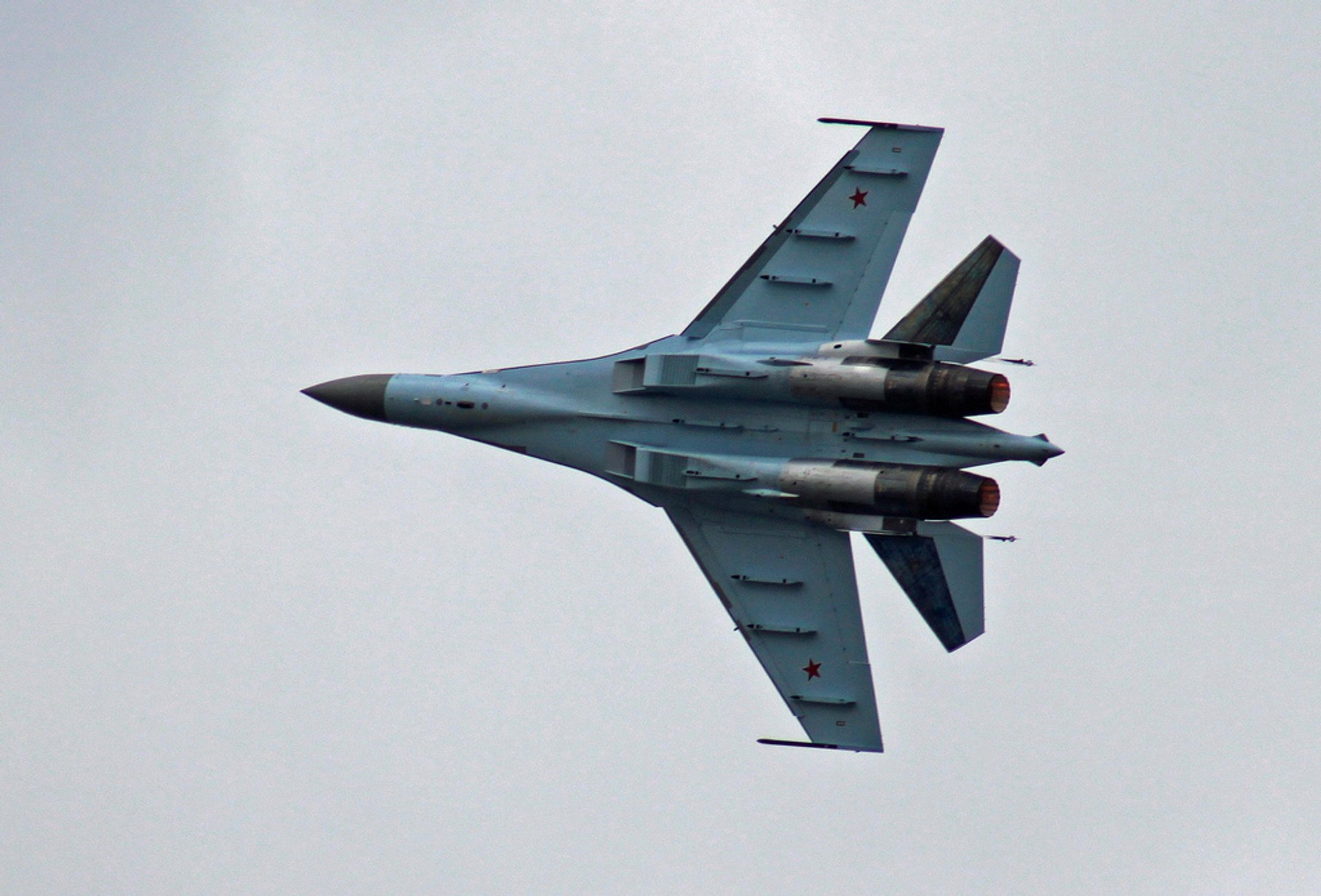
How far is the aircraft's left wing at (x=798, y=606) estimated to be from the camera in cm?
3812

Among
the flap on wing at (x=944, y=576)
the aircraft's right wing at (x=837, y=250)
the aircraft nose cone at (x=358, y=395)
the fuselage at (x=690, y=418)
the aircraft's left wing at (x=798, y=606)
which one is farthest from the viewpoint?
the aircraft nose cone at (x=358, y=395)

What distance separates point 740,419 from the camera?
122ft

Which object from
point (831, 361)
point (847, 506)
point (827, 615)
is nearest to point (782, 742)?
point (827, 615)

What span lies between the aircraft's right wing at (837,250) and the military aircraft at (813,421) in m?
0.03

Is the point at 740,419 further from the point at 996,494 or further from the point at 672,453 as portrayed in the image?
the point at 996,494

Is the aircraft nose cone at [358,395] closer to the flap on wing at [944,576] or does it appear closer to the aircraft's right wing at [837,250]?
the aircraft's right wing at [837,250]

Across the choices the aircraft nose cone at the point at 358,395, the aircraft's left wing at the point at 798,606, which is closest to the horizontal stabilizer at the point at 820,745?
the aircraft's left wing at the point at 798,606

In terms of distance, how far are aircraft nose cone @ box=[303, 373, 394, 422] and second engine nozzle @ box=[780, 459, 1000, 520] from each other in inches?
352

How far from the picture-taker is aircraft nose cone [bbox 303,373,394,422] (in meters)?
39.3

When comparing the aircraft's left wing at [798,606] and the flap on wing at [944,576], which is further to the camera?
the aircraft's left wing at [798,606]

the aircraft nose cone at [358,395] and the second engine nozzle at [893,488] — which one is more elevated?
the aircraft nose cone at [358,395]

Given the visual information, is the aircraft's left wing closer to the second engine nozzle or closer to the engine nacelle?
the second engine nozzle

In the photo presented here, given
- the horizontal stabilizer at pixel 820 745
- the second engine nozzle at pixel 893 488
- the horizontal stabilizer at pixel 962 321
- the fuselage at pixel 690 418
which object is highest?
the horizontal stabilizer at pixel 962 321

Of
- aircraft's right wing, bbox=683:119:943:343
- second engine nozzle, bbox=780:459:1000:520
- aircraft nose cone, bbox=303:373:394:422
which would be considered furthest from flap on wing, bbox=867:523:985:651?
aircraft nose cone, bbox=303:373:394:422
